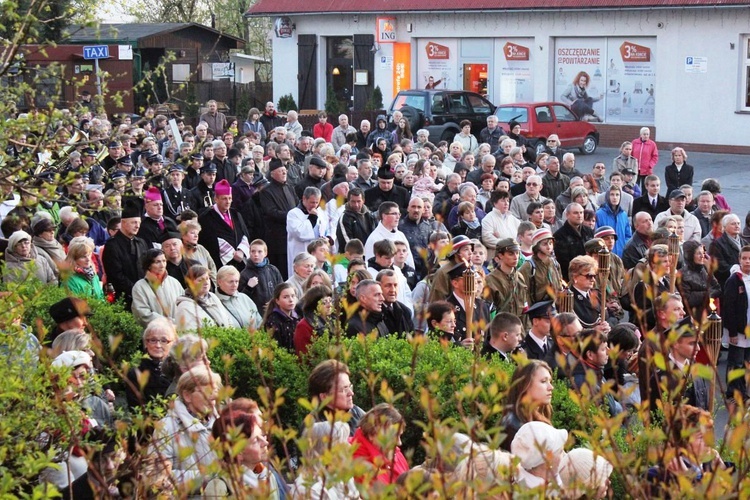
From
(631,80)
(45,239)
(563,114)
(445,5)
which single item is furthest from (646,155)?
(445,5)

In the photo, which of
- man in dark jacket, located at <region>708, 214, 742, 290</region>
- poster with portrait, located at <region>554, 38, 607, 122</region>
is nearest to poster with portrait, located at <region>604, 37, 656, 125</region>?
poster with portrait, located at <region>554, 38, 607, 122</region>

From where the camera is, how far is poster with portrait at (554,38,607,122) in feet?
120

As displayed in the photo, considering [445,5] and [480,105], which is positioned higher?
[445,5]

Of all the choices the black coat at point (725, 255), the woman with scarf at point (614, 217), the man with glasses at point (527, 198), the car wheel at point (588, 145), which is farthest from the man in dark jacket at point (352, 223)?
the car wheel at point (588, 145)

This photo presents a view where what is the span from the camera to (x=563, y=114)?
33406 millimetres

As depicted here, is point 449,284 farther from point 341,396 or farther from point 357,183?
point 357,183

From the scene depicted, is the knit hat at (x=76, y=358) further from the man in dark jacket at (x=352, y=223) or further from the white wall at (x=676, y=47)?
the white wall at (x=676, y=47)

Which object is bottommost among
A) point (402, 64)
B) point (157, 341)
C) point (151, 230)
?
point (157, 341)

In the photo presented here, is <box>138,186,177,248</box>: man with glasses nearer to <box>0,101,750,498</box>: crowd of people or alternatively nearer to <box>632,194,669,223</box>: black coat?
<box>0,101,750,498</box>: crowd of people

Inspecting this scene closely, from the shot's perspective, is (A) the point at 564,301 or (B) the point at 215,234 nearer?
(A) the point at 564,301

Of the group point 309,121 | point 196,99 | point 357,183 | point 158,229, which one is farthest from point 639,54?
point 158,229

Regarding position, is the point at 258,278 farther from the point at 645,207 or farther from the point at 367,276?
the point at 645,207

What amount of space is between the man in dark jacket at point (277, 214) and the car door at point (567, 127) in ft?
60.2

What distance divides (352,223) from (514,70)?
25.3 meters
